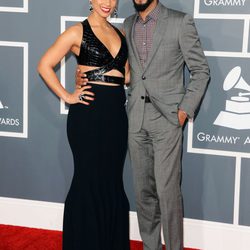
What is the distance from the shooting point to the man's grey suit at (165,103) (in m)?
3.22

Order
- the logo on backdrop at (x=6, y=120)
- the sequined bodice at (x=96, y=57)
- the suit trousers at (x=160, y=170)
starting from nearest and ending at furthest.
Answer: the sequined bodice at (x=96, y=57), the suit trousers at (x=160, y=170), the logo on backdrop at (x=6, y=120)

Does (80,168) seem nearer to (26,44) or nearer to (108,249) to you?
(108,249)

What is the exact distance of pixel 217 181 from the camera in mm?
3738

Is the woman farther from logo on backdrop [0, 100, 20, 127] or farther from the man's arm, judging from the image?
logo on backdrop [0, 100, 20, 127]

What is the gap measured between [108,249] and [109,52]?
1187 mm

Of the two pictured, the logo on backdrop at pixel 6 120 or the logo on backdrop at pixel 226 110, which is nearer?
the logo on backdrop at pixel 226 110

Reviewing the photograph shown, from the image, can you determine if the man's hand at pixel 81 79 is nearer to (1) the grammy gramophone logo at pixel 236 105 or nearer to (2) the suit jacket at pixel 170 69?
(2) the suit jacket at pixel 170 69

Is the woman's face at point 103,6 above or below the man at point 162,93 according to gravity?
above

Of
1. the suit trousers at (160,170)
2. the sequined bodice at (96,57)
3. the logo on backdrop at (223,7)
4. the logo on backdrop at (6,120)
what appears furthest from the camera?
the logo on backdrop at (6,120)

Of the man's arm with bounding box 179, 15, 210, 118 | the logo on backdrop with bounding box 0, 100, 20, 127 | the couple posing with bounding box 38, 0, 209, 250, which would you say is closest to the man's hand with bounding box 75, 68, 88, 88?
the couple posing with bounding box 38, 0, 209, 250

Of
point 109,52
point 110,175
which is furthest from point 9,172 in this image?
point 109,52

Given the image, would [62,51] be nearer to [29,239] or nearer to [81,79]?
[81,79]

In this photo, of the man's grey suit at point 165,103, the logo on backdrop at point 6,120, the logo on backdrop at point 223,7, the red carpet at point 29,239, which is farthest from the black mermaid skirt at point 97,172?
the logo on backdrop at point 6,120

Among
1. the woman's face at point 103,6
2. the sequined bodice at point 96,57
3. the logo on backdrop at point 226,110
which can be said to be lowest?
the logo on backdrop at point 226,110
